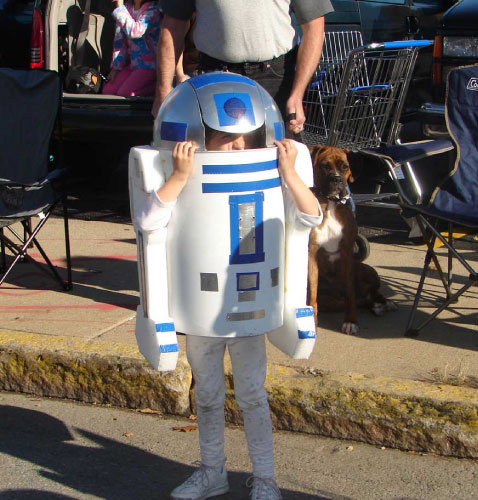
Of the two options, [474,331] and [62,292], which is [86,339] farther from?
[474,331]

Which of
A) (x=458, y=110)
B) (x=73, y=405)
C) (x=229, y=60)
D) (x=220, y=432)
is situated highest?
(x=229, y=60)

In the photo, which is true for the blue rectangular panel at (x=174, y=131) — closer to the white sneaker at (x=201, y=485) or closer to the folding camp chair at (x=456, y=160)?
the white sneaker at (x=201, y=485)

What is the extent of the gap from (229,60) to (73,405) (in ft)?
5.91

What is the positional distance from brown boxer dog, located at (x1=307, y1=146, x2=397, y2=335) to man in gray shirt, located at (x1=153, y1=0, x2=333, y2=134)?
1.60 feet

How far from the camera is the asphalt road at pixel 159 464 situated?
3.33 metres

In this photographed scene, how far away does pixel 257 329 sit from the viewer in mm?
3002

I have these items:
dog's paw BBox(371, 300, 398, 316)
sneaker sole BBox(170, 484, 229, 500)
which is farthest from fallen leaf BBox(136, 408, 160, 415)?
dog's paw BBox(371, 300, 398, 316)

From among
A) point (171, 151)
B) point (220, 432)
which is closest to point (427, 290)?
point (220, 432)

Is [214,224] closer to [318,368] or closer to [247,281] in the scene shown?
[247,281]

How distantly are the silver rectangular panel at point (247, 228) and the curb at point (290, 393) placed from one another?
1083 mm

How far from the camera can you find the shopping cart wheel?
5.71 m

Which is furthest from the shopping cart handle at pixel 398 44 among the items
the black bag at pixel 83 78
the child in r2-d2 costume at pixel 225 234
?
the child in r2-d2 costume at pixel 225 234

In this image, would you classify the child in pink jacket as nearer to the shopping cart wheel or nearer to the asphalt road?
the shopping cart wheel

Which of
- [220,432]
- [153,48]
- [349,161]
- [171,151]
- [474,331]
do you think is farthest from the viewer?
[153,48]
